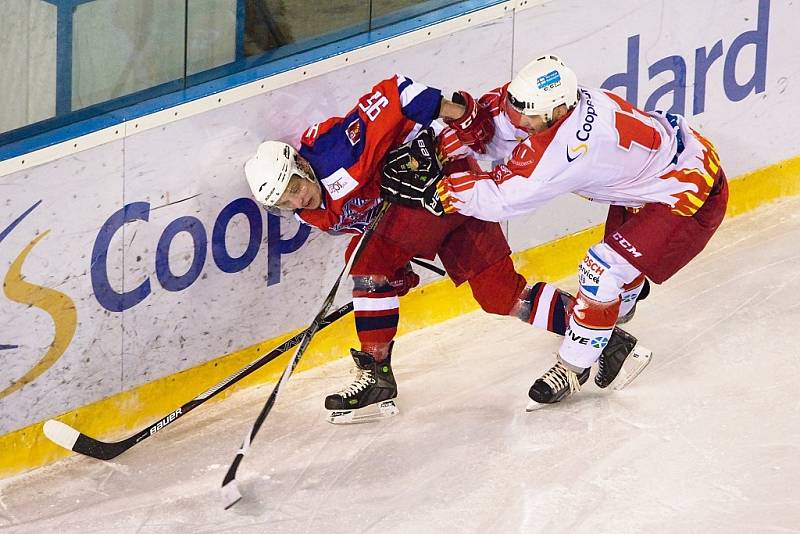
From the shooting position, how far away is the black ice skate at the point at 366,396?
4496 millimetres

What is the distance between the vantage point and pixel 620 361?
458 cm

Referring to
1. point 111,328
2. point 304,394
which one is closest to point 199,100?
point 111,328

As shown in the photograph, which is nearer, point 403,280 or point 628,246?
point 628,246

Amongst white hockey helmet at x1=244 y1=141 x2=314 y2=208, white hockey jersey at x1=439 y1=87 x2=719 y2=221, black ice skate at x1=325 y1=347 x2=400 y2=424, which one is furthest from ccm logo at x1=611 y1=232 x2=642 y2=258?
white hockey helmet at x1=244 y1=141 x2=314 y2=208

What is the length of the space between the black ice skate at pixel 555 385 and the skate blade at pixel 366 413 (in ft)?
1.42

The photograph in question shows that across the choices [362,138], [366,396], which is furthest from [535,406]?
[362,138]

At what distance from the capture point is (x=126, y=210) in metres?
4.29

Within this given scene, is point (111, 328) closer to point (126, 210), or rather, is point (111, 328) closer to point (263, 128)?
point (126, 210)

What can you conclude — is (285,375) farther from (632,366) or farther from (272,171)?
(632,366)

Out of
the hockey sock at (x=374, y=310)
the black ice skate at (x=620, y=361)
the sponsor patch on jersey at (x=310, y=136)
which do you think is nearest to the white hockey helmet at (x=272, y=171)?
the sponsor patch on jersey at (x=310, y=136)

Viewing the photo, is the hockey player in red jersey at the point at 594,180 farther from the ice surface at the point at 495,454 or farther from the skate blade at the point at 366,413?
the skate blade at the point at 366,413

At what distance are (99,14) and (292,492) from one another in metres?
1.48

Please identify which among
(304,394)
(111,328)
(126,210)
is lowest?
(304,394)

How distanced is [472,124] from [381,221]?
411 millimetres
